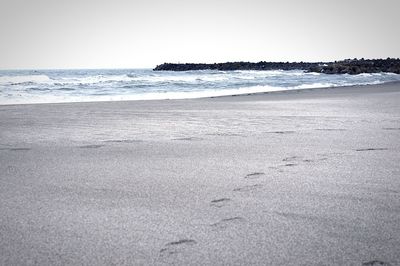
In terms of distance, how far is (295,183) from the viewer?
9.92 ft

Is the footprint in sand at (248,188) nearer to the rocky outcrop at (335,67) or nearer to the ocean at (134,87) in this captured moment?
the ocean at (134,87)

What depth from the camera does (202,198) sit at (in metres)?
2.69

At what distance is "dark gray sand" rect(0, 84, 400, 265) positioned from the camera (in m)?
1.90

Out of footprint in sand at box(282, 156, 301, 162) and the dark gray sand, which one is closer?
the dark gray sand

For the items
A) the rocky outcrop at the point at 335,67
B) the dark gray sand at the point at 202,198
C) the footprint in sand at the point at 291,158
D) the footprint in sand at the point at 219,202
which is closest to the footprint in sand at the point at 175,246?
the dark gray sand at the point at 202,198

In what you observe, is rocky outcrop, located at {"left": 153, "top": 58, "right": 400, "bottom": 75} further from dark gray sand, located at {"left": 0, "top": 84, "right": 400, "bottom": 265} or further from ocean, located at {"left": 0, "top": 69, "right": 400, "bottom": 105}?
dark gray sand, located at {"left": 0, "top": 84, "right": 400, "bottom": 265}

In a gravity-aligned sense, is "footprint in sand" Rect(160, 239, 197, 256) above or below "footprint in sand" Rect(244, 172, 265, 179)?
above

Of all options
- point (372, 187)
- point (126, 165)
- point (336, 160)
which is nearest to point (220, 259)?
point (372, 187)

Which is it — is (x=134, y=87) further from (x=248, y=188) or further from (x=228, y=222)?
(x=228, y=222)

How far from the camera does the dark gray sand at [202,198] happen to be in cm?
190

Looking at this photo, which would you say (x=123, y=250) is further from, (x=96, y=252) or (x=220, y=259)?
(x=220, y=259)

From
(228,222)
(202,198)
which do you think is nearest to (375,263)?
(228,222)

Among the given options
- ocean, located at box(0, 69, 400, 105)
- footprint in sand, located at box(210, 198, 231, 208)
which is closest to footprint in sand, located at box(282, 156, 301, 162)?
footprint in sand, located at box(210, 198, 231, 208)

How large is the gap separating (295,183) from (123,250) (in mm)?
1584
